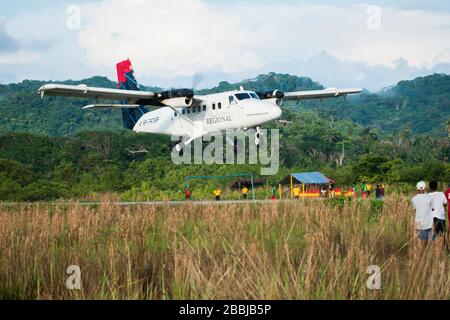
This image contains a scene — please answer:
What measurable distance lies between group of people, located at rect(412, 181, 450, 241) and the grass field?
365 millimetres

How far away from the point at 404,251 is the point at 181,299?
566 centimetres

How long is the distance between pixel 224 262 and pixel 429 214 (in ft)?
16.2

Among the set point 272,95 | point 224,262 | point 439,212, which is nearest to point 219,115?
point 272,95

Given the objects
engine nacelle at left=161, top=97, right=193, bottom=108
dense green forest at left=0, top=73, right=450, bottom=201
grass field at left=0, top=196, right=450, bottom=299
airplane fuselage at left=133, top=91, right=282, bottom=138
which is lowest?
dense green forest at left=0, top=73, right=450, bottom=201

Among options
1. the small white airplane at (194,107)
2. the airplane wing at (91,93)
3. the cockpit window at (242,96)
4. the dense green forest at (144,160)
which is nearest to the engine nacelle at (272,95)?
the small white airplane at (194,107)

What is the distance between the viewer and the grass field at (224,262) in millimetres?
9344

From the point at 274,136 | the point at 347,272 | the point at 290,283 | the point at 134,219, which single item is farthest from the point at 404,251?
the point at 274,136

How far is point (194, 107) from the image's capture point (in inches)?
1494

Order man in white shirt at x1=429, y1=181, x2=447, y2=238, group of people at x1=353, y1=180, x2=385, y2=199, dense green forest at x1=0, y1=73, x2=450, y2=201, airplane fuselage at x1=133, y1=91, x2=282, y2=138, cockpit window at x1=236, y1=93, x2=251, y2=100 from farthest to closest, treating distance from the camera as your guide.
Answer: dense green forest at x1=0, y1=73, x2=450, y2=201, cockpit window at x1=236, y1=93, x2=251, y2=100, group of people at x1=353, y1=180, x2=385, y2=199, airplane fuselage at x1=133, y1=91, x2=282, y2=138, man in white shirt at x1=429, y1=181, x2=447, y2=238

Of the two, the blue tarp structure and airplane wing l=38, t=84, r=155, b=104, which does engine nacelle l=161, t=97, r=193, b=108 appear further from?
the blue tarp structure

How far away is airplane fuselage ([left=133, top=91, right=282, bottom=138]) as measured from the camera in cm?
3400

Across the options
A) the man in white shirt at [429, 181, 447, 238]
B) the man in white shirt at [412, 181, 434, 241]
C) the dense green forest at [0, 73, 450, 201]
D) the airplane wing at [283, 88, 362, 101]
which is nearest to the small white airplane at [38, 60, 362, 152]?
the dense green forest at [0, 73, 450, 201]

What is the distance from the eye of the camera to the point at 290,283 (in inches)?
362

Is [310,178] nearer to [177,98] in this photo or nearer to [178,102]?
[178,102]
